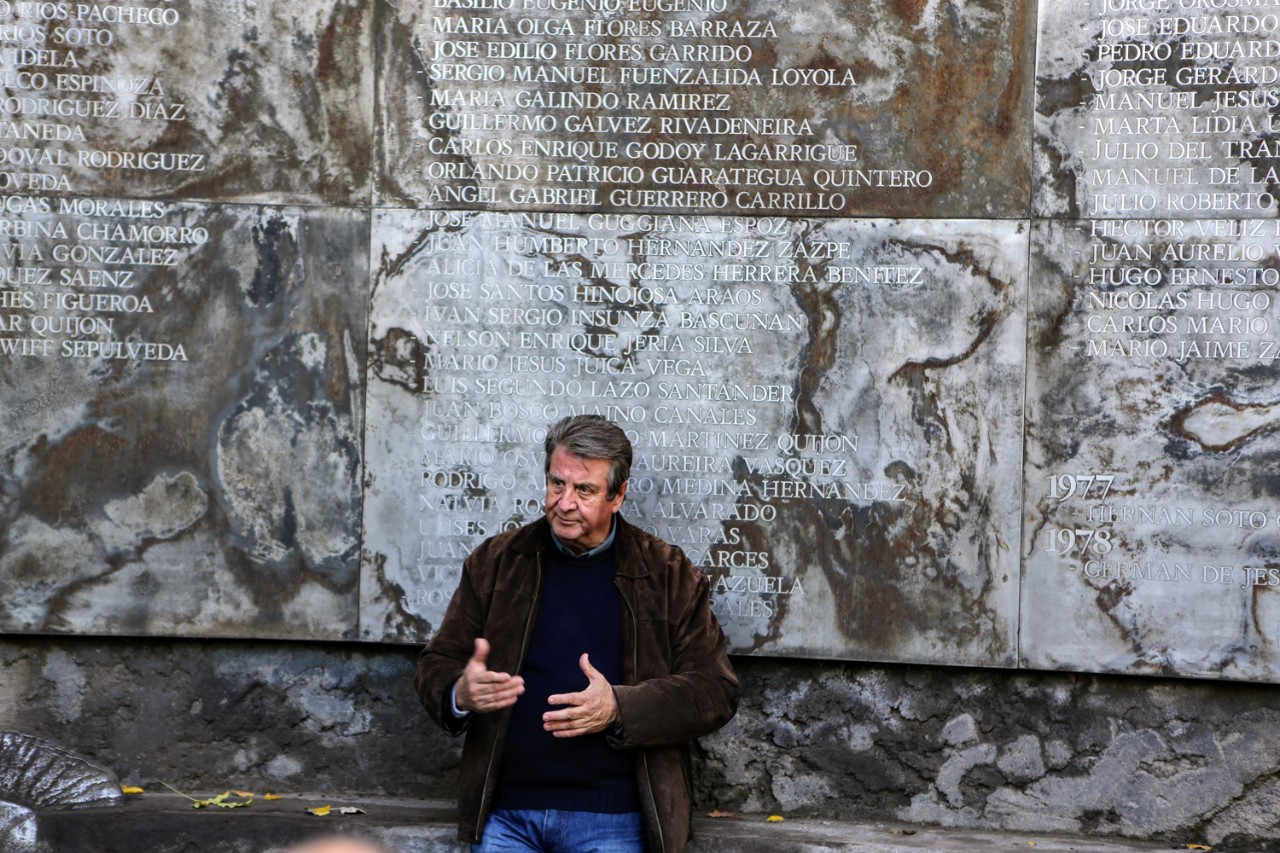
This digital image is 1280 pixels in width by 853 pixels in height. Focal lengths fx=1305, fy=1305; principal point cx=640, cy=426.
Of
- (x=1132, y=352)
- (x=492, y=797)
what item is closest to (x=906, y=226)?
(x=1132, y=352)

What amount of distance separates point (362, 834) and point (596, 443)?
1.51m

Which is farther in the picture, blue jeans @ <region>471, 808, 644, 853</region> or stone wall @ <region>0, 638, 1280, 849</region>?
stone wall @ <region>0, 638, 1280, 849</region>

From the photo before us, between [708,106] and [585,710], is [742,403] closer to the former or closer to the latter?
[708,106]

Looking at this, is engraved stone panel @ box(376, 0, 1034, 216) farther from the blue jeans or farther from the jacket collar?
→ the blue jeans

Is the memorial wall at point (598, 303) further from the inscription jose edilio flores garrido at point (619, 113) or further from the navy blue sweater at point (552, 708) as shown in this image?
the navy blue sweater at point (552, 708)

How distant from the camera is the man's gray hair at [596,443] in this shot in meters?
3.40

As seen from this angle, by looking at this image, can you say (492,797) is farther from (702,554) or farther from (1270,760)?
(1270,760)

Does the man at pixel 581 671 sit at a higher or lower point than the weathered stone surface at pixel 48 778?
higher

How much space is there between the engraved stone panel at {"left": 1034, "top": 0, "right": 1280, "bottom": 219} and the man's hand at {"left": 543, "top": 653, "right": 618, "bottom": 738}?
205 cm

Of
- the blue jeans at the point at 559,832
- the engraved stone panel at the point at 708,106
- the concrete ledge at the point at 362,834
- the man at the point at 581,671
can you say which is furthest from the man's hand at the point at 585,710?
the engraved stone panel at the point at 708,106

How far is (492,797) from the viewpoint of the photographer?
338 cm

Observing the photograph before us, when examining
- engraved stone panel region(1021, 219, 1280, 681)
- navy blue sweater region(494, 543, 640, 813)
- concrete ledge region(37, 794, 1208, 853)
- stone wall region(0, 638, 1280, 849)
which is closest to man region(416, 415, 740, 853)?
navy blue sweater region(494, 543, 640, 813)

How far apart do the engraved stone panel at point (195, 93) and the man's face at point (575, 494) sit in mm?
1306

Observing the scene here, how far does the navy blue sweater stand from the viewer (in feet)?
11.0
